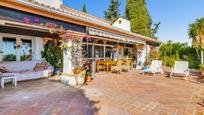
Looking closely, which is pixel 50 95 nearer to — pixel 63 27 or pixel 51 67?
pixel 63 27

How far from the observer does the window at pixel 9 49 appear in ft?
33.4

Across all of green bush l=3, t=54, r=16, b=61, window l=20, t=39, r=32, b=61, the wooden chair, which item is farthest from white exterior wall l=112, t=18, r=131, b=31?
green bush l=3, t=54, r=16, b=61

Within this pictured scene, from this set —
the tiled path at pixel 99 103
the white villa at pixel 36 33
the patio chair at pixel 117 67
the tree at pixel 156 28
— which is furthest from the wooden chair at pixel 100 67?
the tree at pixel 156 28

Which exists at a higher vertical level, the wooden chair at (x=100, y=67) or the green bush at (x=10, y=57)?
the green bush at (x=10, y=57)

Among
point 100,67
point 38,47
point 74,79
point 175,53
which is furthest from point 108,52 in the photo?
point 74,79

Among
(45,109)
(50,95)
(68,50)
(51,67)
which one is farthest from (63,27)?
(51,67)

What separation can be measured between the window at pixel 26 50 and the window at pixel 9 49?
1.68ft

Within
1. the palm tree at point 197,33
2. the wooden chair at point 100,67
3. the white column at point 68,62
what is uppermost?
the palm tree at point 197,33

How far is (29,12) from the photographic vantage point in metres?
5.97

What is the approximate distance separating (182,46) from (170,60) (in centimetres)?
257

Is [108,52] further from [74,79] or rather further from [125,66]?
[74,79]

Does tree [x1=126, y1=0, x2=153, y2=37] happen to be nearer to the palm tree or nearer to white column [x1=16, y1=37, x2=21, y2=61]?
the palm tree

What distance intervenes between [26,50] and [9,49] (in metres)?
1.10

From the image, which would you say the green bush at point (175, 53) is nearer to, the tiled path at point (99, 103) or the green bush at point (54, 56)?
the green bush at point (54, 56)
